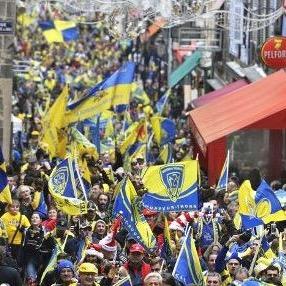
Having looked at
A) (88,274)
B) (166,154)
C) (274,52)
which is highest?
(274,52)

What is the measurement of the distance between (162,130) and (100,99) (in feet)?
7.47

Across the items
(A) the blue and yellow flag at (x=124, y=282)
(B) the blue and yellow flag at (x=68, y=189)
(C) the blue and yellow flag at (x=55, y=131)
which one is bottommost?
(C) the blue and yellow flag at (x=55, y=131)

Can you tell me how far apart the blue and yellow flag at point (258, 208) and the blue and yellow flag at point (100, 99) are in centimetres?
1045

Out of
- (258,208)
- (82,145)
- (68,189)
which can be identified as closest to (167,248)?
(258,208)

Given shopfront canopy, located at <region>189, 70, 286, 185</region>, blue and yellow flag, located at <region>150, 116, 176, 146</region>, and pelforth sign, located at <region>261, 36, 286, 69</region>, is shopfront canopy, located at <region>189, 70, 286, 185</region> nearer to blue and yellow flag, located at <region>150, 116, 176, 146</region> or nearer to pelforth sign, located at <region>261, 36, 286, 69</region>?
blue and yellow flag, located at <region>150, 116, 176, 146</region>

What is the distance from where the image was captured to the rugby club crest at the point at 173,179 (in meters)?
20.4

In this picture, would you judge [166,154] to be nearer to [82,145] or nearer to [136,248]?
[82,145]

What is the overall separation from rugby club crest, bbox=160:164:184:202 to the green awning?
2494 centimetres

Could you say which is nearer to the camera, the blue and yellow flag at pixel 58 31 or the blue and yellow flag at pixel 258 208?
the blue and yellow flag at pixel 258 208

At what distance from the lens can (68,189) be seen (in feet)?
68.7

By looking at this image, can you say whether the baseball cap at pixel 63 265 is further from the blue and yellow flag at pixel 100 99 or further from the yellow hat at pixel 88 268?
the blue and yellow flag at pixel 100 99

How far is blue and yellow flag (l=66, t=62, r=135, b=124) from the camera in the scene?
30281 millimetres

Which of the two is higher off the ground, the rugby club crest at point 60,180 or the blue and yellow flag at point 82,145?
the rugby club crest at point 60,180

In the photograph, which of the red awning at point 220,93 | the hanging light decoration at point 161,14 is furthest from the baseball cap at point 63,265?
the red awning at point 220,93
